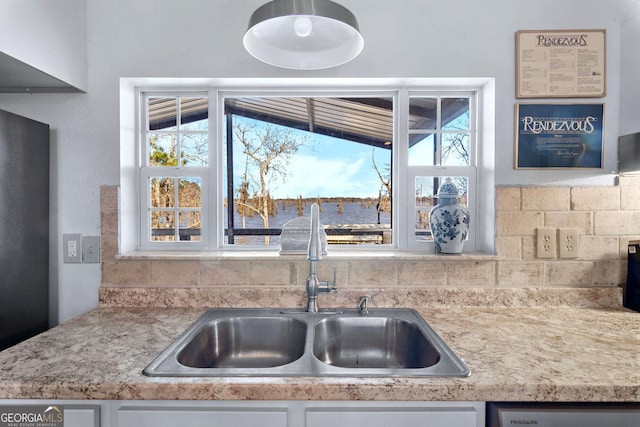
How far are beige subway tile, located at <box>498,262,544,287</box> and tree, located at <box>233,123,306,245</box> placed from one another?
1.16 metres

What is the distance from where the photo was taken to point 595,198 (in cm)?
156

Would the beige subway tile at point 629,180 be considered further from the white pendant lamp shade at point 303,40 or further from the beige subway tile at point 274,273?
the beige subway tile at point 274,273

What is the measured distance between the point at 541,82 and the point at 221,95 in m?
1.53

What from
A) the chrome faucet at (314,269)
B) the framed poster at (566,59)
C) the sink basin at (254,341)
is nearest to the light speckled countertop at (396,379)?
the sink basin at (254,341)

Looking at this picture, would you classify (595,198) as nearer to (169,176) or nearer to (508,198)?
(508,198)

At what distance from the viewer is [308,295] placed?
4.92ft

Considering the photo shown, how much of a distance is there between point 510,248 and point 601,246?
1.34 feet

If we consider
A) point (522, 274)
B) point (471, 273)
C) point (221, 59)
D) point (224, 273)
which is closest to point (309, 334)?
point (224, 273)

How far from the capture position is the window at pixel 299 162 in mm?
1759

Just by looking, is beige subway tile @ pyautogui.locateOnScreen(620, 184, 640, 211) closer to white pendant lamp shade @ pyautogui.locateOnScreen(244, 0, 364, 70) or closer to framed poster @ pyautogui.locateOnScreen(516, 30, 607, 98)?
framed poster @ pyautogui.locateOnScreen(516, 30, 607, 98)

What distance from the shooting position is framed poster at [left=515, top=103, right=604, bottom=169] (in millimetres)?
1561

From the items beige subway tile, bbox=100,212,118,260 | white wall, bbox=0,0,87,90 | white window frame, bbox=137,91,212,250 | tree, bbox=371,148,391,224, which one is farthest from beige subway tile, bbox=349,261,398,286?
white wall, bbox=0,0,87,90

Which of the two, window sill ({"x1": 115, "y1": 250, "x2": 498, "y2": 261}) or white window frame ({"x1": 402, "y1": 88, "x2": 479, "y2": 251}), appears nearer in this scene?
window sill ({"x1": 115, "y1": 250, "x2": 498, "y2": 261})

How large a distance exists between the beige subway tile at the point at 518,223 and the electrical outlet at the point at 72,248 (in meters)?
1.93
